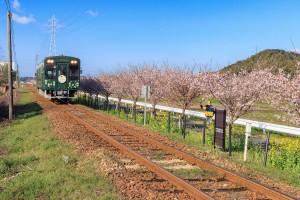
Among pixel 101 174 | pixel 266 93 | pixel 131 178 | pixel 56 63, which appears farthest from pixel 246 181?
pixel 56 63

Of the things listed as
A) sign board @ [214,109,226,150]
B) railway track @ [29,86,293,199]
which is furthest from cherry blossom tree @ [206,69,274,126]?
railway track @ [29,86,293,199]

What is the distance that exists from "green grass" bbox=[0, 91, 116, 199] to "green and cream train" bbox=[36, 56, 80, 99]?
46.1ft

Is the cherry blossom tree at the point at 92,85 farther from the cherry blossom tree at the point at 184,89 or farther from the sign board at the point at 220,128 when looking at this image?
the sign board at the point at 220,128

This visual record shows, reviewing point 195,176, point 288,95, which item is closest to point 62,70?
point 288,95

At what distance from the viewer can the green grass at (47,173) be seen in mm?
6387

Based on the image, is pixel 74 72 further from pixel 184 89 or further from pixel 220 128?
pixel 220 128

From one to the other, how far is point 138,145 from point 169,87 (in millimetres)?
7897

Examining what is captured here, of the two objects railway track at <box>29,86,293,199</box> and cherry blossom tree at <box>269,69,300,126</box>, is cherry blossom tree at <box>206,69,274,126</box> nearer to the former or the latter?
cherry blossom tree at <box>269,69,300,126</box>

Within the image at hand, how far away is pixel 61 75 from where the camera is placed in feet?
87.1

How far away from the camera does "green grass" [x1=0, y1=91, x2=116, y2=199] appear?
251 inches

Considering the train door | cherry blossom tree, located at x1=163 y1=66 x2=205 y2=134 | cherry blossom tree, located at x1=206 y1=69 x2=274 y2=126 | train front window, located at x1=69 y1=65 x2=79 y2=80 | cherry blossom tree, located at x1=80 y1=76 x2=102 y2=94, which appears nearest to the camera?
cherry blossom tree, located at x1=206 y1=69 x2=274 y2=126

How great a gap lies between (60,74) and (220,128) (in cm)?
1845

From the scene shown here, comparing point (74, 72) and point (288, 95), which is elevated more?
point (74, 72)

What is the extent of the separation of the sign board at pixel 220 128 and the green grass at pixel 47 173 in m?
4.58
